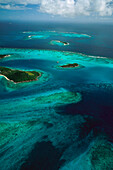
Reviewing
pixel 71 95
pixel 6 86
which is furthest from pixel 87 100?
pixel 6 86

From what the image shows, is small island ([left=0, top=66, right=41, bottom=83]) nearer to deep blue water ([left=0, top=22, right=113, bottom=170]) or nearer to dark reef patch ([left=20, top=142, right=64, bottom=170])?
deep blue water ([left=0, top=22, right=113, bottom=170])

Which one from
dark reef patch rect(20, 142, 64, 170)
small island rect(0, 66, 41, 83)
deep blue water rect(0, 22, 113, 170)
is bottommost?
dark reef patch rect(20, 142, 64, 170)

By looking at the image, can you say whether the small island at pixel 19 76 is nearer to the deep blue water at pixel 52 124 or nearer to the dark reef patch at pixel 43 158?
the deep blue water at pixel 52 124

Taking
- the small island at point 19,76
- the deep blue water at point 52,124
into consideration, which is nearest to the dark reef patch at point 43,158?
the deep blue water at point 52,124

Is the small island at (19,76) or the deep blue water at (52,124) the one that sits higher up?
the small island at (19,76)

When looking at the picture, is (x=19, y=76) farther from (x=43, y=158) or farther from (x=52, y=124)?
(x=43, y=158)

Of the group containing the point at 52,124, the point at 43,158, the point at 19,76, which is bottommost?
the point at 43,158

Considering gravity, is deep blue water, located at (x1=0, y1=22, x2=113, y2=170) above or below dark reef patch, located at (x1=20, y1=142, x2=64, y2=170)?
above

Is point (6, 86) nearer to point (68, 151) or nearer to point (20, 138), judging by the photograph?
point (20, 138)

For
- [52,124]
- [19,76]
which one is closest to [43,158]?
[52,124]

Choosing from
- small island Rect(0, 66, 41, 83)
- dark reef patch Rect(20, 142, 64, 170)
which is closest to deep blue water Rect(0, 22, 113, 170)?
dark reef patch Rect(20, 142, 64, 170)

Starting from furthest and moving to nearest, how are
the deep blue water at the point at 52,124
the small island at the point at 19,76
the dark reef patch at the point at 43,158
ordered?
the small island at the point at 19,76, the deep blue water at the point at 52,124, the dark reef patch at the point at 43,158
